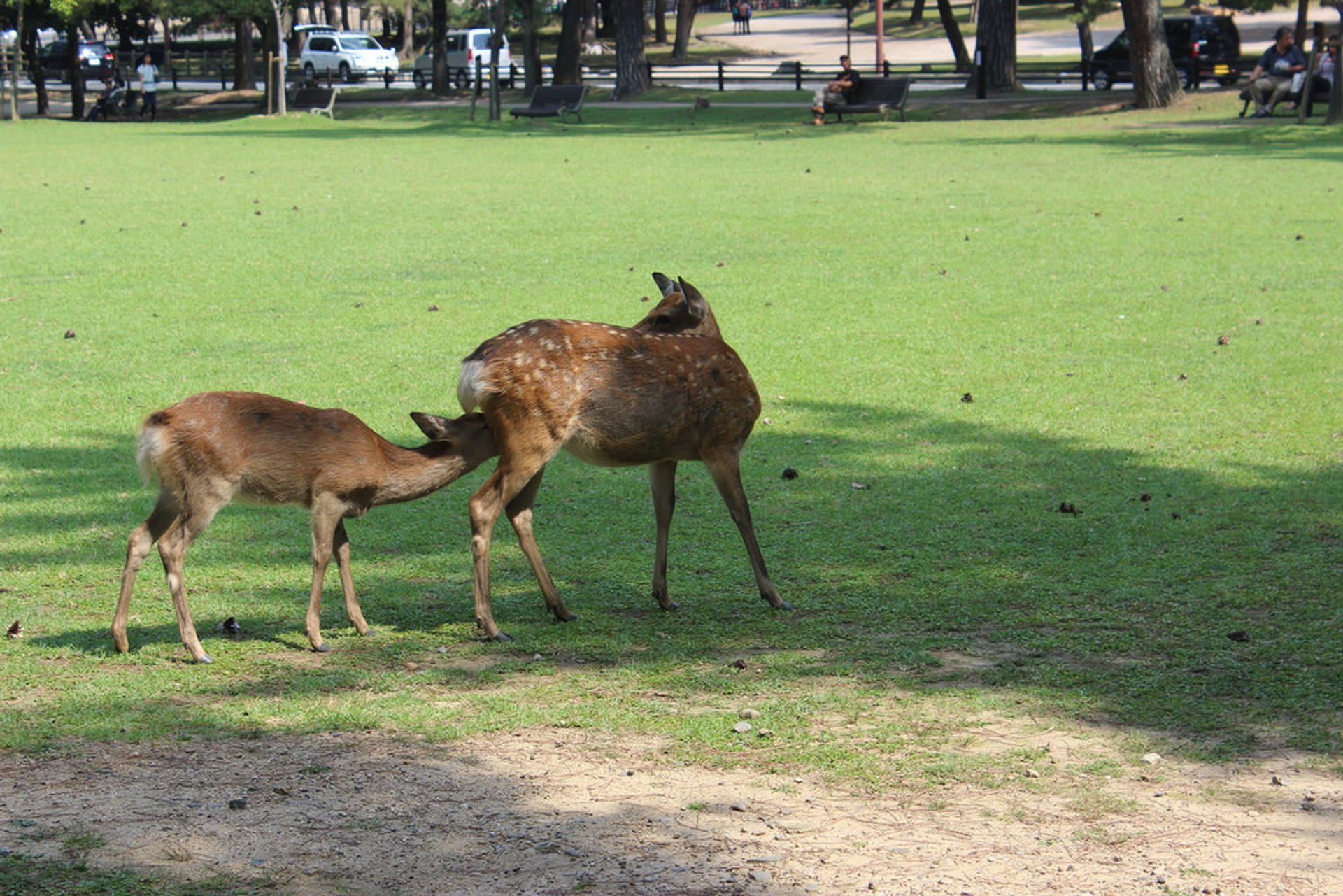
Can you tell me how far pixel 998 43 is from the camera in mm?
41406

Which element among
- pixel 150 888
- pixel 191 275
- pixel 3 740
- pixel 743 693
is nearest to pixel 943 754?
pixel 743 693

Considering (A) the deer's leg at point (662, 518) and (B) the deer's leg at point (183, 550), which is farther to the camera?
(A) the deer's leg at point (662, 518)

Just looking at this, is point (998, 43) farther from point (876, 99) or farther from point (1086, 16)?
point (1086, 16)

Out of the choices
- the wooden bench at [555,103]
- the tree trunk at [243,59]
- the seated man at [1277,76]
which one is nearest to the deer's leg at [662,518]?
the seated man at [1277,76]

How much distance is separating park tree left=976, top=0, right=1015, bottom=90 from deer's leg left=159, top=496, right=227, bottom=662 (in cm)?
3730

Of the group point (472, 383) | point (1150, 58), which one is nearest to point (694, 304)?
point (472, 383)

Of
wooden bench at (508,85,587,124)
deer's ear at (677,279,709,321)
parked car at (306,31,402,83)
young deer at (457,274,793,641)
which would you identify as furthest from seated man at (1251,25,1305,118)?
parked car at (306,31,402,83)

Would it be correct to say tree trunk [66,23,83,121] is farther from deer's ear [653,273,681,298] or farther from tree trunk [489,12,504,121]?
deer's ear [653,273,681,298]

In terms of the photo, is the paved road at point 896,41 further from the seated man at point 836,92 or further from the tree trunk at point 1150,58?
the tree trunk at point 1150,58

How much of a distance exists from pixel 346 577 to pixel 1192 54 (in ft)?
136

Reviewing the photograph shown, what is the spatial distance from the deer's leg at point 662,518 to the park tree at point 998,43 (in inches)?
1416

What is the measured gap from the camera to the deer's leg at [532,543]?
246 inches

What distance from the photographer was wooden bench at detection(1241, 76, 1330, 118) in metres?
31.5

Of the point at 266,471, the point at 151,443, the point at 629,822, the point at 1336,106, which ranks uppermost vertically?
the point at 1336,106
